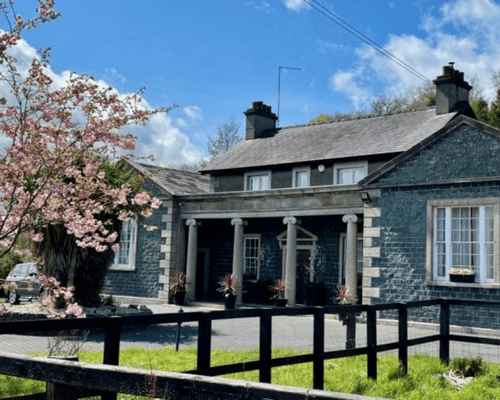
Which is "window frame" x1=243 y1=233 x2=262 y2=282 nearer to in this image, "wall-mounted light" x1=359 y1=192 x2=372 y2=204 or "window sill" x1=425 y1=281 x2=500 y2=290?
"wall-mounted light" x1=359 y1=192 x2=372 y2=204

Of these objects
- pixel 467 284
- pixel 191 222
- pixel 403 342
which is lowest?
pixel 403 342

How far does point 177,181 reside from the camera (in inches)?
1009

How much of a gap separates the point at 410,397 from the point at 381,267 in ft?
35.5

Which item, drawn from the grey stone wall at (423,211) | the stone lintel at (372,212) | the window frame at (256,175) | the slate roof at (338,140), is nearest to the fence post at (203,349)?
the grey stone wall at (423,211)

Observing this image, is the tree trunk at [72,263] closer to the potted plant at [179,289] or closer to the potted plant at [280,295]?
the potted plant at [280,295]

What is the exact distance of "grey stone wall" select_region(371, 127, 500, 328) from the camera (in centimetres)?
1563

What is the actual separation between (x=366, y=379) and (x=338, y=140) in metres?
16.9

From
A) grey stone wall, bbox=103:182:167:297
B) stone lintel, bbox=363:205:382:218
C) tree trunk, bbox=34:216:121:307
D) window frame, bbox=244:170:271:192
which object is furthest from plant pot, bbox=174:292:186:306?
stone lintel, bbox=363:205:382:218

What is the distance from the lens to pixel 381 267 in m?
17.3

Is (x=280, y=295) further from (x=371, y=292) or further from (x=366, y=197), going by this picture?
(x=366, y=197)

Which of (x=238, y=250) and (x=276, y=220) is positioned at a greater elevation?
(x=276, y=220)

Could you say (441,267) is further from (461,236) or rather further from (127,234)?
(127,234)

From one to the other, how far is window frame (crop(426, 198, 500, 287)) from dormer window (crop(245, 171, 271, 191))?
865 centimetres

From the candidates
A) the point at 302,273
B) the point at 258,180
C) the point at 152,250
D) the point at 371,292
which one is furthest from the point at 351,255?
the point at 152,250
